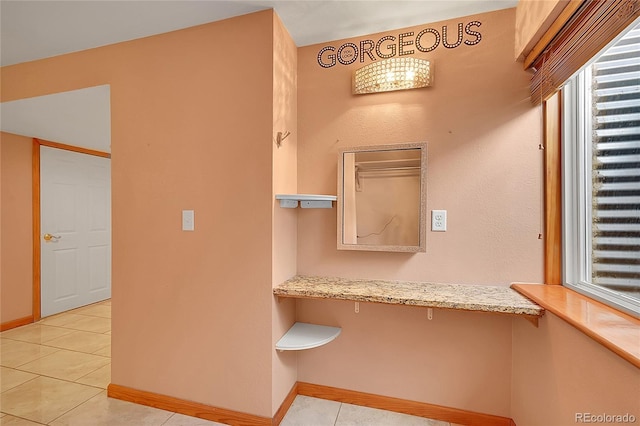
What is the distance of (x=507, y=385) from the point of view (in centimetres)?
158

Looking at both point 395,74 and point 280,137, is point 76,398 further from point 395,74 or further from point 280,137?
point 395,74

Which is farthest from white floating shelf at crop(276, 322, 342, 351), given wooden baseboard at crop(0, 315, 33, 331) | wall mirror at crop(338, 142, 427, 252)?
wooden baseboard at crop(0, 315, 33, 331)

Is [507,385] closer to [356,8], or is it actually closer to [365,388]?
[365,388]

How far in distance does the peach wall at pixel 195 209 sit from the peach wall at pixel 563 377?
1310 millimetres

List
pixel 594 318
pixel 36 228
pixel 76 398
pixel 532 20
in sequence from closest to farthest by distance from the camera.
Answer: pixel 594 318, pixel 532 20, pixel 76 398, pixel 36 228

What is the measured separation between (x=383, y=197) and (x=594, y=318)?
104cm

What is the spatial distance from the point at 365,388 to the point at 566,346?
1.11 meters

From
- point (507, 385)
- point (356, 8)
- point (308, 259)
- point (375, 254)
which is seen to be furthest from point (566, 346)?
point (356, 8)

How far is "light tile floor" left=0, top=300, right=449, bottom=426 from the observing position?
167cm

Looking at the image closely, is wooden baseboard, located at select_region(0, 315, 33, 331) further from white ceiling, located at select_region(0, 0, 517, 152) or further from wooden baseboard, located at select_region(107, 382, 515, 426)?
white ceiling, located at select_region(0, 0, 517, 152)

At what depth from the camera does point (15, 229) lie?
3004 millimetres

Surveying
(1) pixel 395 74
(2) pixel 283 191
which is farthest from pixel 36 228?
(1) pixel 395 74

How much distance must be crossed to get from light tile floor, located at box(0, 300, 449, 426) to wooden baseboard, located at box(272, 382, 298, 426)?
0.09 feet

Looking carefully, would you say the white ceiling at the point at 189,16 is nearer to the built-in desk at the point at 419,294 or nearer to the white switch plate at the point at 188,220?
the white switch plate at the point at 188,220
